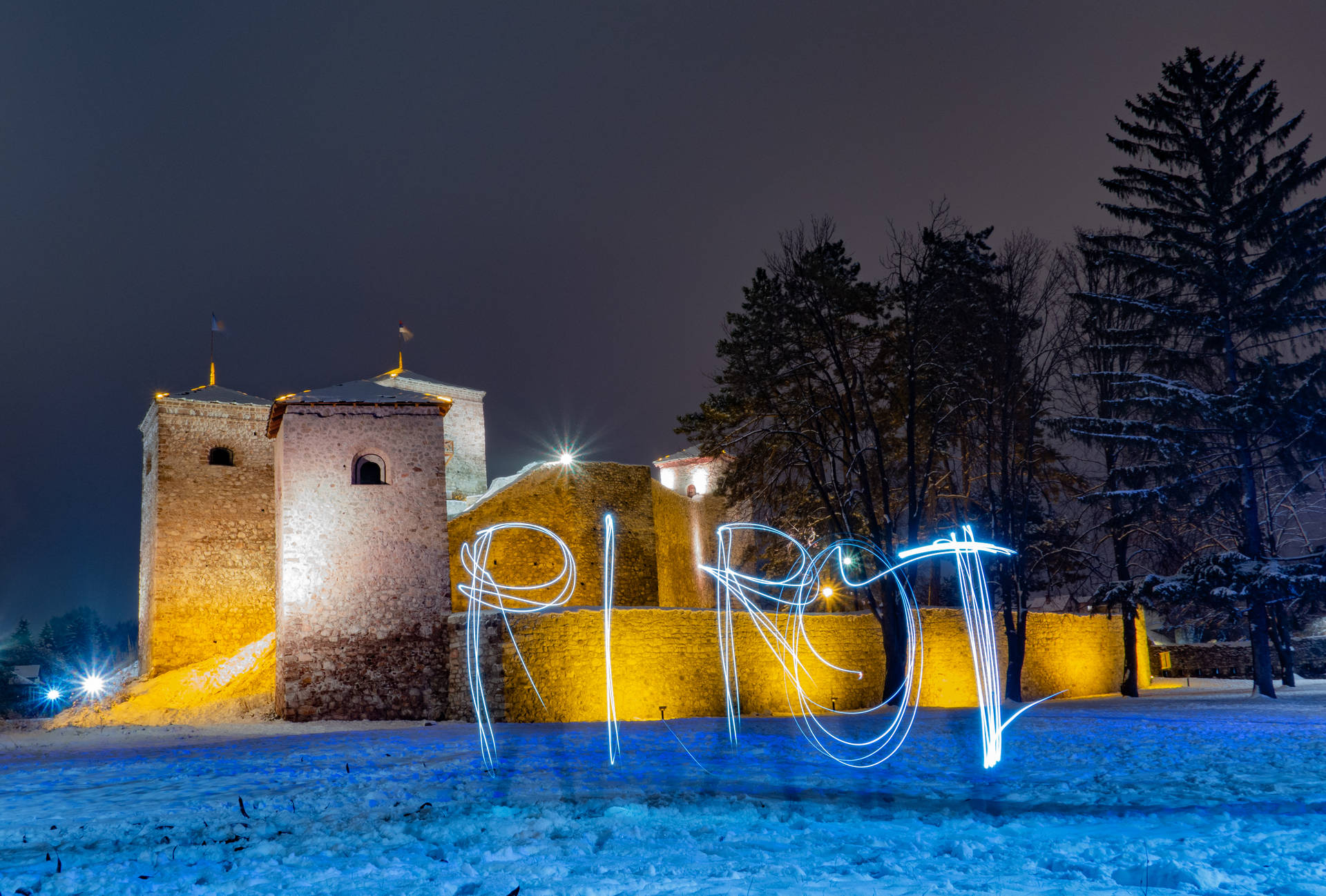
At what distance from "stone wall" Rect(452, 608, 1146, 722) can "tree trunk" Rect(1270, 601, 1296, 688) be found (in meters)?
5.01

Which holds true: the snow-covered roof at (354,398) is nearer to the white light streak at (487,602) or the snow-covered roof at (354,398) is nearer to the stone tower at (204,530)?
the white light streak at (487,602)

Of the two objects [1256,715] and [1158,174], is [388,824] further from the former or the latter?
[1158,174]

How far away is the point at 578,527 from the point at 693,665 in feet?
23.6

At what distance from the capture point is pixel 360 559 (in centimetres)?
1591

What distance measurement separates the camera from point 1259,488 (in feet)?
66.5

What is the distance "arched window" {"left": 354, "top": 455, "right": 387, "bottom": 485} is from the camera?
1641cm

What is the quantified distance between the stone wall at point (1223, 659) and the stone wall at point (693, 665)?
48.6ft

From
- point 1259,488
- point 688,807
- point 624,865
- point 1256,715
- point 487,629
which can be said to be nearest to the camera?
point 624,865

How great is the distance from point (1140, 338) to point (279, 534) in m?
17.4

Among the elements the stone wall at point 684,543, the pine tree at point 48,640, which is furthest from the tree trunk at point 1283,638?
the pine tree at point 48,640

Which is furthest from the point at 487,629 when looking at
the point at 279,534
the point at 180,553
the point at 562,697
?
the point at 180,553

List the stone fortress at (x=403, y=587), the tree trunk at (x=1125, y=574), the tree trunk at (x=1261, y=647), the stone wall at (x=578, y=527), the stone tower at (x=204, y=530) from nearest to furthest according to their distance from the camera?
the stone fortress at (x=403, y=587) < the tree trunk at (x=1261, y=647) < the tree trunk at (x=1125, y=574) < the stone wall at (x=578, y=527) < the stone tower at (x=204, y=530)

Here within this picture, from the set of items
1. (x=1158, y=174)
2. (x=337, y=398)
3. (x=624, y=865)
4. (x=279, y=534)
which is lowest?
(x=624, y=865)

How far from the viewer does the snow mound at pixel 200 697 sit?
1596cm
